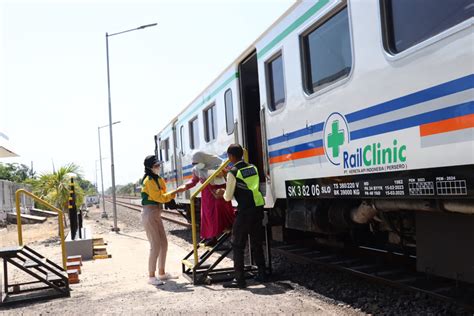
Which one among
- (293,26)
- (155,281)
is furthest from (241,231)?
(293,26)

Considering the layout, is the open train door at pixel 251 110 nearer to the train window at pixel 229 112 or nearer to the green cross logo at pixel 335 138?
the train window at pixel 229 112

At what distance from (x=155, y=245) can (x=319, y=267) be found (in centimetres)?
243

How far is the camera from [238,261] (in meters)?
6.40

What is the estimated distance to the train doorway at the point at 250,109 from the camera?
8.25m

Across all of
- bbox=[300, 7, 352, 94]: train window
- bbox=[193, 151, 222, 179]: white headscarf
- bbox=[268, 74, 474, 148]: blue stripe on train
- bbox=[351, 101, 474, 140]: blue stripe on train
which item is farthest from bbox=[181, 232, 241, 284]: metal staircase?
bbox=[351, 101, 474, 140]: blue stripe on train

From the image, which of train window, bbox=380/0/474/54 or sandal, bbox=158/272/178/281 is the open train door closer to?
sandal, bbox=158/272/178/281

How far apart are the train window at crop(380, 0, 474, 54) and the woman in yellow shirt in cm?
380

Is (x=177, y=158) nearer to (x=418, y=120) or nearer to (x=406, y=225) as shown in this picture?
(x=406, y=225)

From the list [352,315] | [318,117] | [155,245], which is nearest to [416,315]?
[352,315]

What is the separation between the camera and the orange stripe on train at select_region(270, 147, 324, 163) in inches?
221

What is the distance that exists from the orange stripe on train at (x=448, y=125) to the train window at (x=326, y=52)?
1349 millimetres

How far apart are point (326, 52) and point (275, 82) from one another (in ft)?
4.56

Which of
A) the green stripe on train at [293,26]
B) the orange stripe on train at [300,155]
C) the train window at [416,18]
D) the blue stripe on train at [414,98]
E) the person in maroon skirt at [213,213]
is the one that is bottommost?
the person in maroon skirt at [213,213]

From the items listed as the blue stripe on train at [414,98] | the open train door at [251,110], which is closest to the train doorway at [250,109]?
the open train door at [251,110]
